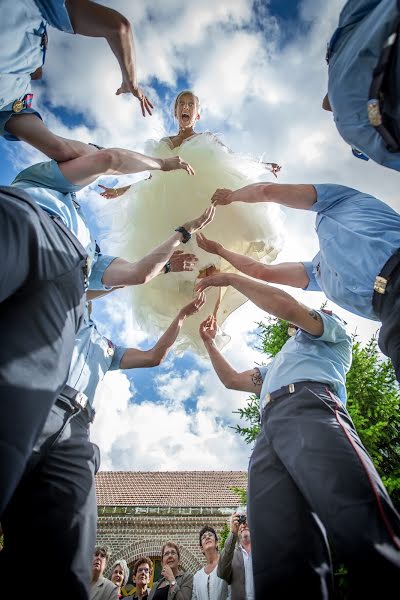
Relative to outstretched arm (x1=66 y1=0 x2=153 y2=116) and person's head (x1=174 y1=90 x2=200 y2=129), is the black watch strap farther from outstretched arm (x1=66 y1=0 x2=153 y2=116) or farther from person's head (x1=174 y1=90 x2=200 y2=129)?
person's head (x1=174 y1=90 x2=200 y2=129)

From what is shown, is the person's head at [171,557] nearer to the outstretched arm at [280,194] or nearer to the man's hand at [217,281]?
the man's hand at [217,281]

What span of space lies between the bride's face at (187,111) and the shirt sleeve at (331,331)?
2.35 m

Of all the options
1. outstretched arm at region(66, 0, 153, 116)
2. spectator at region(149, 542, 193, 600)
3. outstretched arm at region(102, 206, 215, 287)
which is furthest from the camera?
spectator at region(149, 542, 193, 600)

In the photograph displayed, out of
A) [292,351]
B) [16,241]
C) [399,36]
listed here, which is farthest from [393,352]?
[16,241]

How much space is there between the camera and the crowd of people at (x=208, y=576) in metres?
4.12

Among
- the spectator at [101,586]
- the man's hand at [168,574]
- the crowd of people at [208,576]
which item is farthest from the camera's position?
the man's hand at [168,574]

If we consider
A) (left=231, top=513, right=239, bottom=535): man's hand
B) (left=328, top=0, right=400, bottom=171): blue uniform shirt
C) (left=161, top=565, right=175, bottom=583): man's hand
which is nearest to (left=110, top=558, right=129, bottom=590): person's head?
(left=161, top=565, right=175, bottom=583): man's hand

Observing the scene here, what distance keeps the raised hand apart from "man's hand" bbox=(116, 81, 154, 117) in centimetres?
79

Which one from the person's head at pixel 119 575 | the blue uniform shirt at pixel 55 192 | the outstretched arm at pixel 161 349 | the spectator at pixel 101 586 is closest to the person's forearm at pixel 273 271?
the outstretched arm at pixel 161 349

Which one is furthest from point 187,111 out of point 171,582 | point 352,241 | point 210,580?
point 171,582

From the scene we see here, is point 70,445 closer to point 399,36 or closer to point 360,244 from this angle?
point 360,244

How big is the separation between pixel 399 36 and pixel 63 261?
1.64 m

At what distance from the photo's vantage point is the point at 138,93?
2580mm

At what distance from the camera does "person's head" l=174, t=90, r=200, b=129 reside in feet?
11.7
